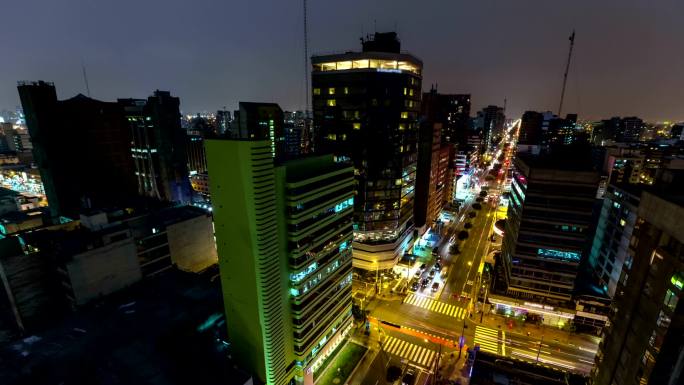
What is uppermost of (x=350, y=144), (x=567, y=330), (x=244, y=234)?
(x=350, y=144)

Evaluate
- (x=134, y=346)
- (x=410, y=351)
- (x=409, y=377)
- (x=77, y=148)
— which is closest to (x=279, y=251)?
(x=134, y=346)

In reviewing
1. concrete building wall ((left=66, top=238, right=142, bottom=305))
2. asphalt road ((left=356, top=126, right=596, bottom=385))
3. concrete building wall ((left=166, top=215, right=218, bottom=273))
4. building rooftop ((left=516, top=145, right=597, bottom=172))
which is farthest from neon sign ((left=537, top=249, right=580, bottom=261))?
concrete building wall ((left=66, top=238, right=142, bottom=305))

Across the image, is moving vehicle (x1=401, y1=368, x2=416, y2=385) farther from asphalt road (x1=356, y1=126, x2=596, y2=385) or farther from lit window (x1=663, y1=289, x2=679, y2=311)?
lit window (x1=663, y1=289, x2=679, y2=311)

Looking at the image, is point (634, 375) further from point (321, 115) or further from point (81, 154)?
point (81, 154)

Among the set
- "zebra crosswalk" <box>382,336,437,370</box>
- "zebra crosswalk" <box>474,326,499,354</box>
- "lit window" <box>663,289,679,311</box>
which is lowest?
"zebra crosswalk" <box>382,336,437,370</box>

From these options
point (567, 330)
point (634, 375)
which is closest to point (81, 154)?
point (634, 375)

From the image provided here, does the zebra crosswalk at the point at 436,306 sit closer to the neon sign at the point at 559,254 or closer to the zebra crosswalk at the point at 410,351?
the zebra crosswalk at the point at 410,351
